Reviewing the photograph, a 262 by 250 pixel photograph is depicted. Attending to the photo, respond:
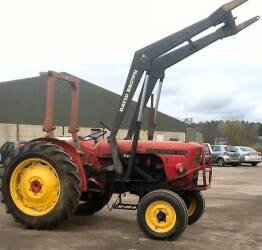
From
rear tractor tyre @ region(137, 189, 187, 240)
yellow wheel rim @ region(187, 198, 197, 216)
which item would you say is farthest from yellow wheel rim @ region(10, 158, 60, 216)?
yellow wheel rim @ region(187, 198, 197, 216)

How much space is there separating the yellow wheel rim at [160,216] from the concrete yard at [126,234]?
0.24 meters

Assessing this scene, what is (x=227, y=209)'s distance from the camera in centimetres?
1162

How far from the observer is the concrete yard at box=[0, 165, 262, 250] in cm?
768

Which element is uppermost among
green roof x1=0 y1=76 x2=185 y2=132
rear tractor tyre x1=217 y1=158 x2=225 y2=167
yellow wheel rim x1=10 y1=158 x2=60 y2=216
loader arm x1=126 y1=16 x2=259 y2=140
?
green roof x1=0 y1=76 x2=185 y2=132

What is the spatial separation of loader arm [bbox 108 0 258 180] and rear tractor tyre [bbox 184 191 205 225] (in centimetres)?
148

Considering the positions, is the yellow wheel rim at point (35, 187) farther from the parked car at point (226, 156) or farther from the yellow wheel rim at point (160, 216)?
the parked car at point (226, 156)

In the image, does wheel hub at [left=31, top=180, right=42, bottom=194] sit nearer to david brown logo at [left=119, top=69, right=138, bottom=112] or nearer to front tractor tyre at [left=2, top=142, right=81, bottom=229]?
front tractor tyre at [left=2, top=142, right=81, bottom=229]

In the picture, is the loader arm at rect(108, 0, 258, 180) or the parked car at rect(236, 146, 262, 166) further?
the parked car at rect(236, 146, 262, 166)

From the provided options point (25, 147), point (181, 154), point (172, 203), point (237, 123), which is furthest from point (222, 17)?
point (237, 123)

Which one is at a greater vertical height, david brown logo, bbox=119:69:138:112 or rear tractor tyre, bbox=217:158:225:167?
david brown logo, bbox=119:69:138:112

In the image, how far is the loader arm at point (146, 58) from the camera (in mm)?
8781

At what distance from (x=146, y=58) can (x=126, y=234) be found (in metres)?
2.85

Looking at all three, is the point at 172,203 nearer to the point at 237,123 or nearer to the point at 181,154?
the point at 181,154

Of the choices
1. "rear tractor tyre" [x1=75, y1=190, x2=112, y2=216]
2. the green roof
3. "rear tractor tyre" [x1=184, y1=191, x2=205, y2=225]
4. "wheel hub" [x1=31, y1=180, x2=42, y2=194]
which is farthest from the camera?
the green roof
